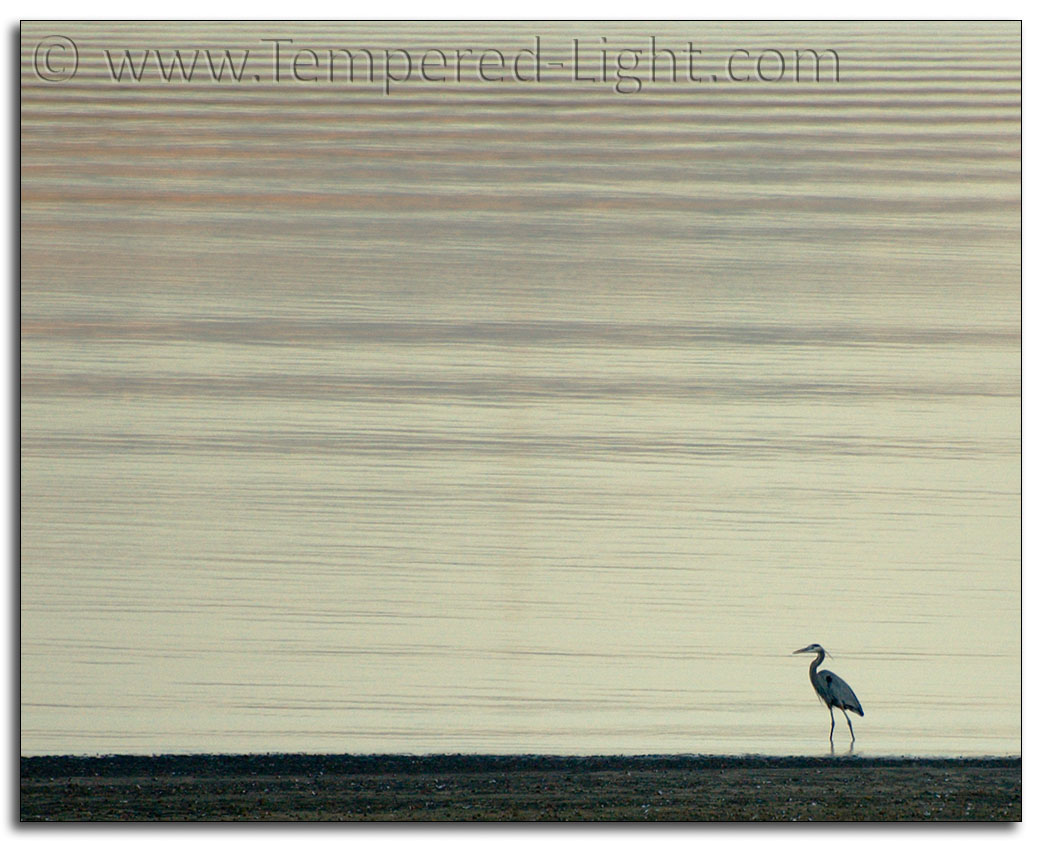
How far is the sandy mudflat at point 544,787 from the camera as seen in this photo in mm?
2215

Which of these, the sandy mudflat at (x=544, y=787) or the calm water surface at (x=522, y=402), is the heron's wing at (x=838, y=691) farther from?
the sandy mudflat at (x=544, y=787)

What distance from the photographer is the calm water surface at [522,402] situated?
222 cm

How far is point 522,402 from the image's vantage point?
7.42 ft

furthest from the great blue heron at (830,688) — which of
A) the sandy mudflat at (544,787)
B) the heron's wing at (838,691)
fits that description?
the sandy mudflat at (544,787)

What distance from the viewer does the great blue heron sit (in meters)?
2.20

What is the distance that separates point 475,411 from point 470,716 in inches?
31.0

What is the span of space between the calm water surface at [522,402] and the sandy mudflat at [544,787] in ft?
0.20

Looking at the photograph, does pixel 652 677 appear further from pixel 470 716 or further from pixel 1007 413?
pixel 1007 413

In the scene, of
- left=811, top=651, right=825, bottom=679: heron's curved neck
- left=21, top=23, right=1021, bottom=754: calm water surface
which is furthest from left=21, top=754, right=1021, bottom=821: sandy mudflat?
left=811, top=651, right=825, bottom=679: heron's curved neck

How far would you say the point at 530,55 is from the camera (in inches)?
89.6

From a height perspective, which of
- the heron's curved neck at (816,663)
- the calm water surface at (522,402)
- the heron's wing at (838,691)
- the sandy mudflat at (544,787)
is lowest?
the sandy mudflat at (544,787)

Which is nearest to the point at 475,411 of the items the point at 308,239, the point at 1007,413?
the point at 308,239

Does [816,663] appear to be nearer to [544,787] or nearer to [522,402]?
[544,787]

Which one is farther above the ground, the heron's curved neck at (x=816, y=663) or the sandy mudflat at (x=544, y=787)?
the heron's curved neck at (x=816, y=663)
